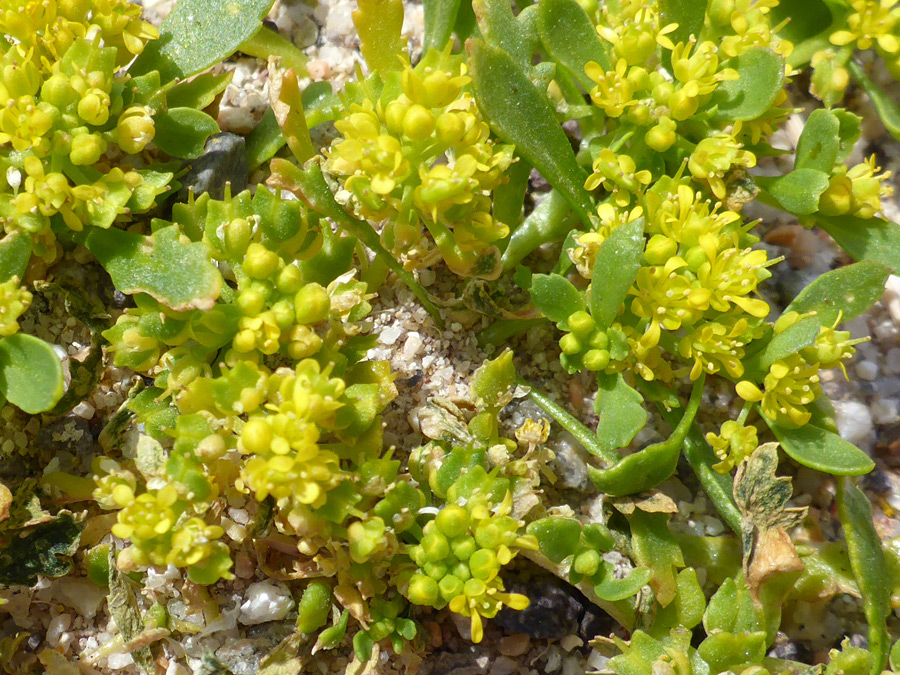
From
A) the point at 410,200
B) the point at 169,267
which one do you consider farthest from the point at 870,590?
the point at 169,267

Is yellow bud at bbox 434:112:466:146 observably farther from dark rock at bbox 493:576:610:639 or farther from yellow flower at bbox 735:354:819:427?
dark rock at bbox 493:576:610:639

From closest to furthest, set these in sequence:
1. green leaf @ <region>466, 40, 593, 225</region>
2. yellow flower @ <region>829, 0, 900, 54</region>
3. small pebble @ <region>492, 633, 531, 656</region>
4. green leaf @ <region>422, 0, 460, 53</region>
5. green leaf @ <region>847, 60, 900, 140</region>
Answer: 1. green leaf @ <region>466, 40, 593, 225</region>
2. small pebble @ <region>492, 633, 531, 656</region>
3. green leaf @ <region>422, 0, 460, 53</region>
4. yellow flower @ <region>829, 0, 900, 54</region>
5. green leaf @ <region>847, 60, 900, 140</region>

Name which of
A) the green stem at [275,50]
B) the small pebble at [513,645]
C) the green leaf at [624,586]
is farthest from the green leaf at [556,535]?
the green stem at [275,50]

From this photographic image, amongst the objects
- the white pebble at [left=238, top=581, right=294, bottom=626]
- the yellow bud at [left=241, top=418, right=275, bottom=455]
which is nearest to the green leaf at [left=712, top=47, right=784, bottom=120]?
the yellow bud at [left=241, top=418, right=275, bottom=455]

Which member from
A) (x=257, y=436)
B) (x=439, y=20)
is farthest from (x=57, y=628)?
(x=439, y=20)

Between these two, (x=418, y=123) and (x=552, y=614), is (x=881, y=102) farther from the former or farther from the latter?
(x=552, y=614)

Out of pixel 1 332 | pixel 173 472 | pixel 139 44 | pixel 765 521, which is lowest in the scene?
pixel 765 521

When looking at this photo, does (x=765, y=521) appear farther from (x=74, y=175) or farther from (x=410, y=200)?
(x=74, y=175)
